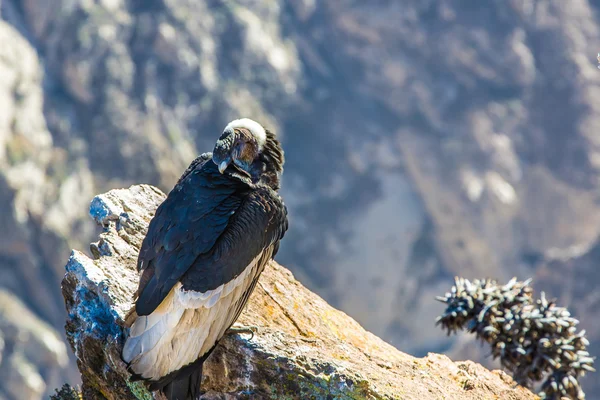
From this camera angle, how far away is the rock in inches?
303

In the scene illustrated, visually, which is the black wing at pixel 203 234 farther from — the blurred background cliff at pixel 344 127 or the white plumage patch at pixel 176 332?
the blurred background cliff at pixel 344 127

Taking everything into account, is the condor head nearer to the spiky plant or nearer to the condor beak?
the condor beak

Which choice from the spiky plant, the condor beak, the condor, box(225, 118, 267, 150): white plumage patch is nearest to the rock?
the condor

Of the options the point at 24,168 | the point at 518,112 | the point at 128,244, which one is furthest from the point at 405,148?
the point at 128,244

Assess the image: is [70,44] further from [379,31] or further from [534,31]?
[534,31]

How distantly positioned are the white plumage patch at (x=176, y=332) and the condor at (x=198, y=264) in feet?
0.03

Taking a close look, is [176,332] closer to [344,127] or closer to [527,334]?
[527,334]

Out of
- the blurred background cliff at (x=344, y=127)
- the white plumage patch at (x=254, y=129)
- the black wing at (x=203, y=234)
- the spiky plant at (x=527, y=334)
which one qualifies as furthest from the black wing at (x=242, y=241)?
the blurred background cliff at (x=344, y=127)

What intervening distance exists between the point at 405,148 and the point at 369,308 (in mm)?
22432

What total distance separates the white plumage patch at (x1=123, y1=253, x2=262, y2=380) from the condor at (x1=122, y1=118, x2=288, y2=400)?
10mm

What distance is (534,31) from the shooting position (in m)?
98.6

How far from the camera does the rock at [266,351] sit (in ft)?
25.3

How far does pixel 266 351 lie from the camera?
25.8 ft

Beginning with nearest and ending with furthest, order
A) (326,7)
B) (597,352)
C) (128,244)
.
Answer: (128,244) < (597,352) < (326,7)
